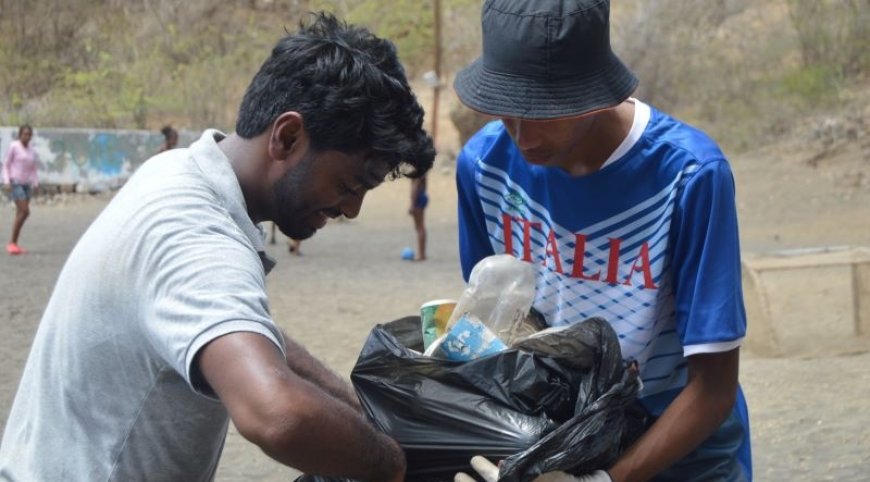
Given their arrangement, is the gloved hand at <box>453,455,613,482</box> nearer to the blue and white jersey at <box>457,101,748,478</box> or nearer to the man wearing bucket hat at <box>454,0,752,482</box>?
the man wearing bucket hat at <box>454,0,752,482</box>

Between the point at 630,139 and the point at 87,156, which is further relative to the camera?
the point at 87,156

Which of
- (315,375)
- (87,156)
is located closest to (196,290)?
(315,375)

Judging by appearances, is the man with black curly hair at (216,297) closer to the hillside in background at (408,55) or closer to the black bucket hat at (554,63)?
the black bucket hat at (554,63)

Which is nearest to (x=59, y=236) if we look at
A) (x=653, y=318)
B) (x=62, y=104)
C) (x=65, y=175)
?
(x=65, y=175)

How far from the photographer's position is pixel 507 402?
2160 mm

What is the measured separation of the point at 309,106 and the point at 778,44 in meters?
26.2

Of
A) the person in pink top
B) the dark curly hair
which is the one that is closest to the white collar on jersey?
the dark curly hair

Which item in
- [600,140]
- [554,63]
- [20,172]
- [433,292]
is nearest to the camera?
[554,63]

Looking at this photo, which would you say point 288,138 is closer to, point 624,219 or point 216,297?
point 216,297

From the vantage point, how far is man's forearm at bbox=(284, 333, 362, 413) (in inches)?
96.7

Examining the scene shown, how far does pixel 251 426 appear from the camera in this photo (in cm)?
169

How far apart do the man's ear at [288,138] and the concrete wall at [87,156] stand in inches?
848

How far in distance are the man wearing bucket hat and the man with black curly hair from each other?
0.31 metres

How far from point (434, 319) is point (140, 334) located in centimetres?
71
